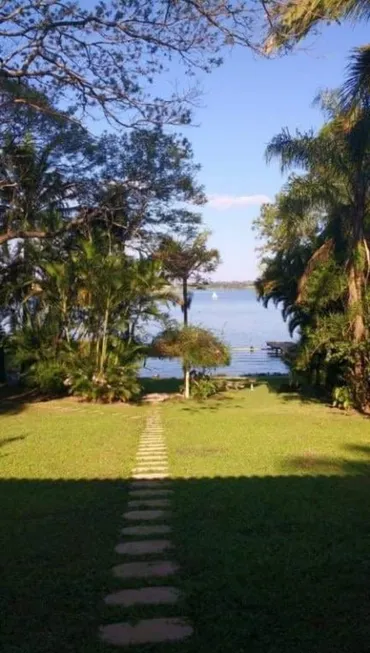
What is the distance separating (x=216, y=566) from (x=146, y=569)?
1.42 ft

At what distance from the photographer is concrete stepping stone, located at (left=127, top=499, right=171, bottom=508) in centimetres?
593

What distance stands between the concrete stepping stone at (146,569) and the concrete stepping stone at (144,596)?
0.24 meters

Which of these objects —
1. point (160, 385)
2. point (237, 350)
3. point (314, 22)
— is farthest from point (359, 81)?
point (237, 350)

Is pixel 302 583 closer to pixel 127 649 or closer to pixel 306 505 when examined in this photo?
pixel 127 649

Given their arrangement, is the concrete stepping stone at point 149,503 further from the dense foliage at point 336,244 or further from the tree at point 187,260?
the tree at point 187,260

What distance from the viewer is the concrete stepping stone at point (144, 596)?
356 cm

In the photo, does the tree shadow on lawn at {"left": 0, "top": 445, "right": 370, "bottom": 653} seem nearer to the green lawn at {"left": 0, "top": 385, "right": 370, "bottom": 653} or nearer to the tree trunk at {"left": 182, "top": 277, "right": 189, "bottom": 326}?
the green lawn at {"left": 0, "top": 385, "right": 370, "bottom": 653}

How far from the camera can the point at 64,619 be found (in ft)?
11.0

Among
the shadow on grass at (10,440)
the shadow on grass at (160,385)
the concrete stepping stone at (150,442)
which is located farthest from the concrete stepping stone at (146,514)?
the shadow on grass at (160,385)

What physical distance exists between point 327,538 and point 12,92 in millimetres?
6533

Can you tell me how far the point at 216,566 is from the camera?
13.8ft

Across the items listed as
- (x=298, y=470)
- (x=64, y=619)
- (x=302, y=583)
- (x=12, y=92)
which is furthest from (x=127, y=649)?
(x=12, y=92)

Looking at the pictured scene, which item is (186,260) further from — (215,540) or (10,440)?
(215,540)

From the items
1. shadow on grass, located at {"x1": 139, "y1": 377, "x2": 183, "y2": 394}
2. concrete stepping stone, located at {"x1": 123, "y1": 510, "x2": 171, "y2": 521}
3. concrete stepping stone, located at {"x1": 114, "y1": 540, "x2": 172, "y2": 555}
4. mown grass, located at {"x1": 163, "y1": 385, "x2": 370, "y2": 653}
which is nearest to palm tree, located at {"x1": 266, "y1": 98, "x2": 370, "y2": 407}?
mown grass, located at {"x1": 163, "y1": 385, "x2": 370, "y2": 653}
